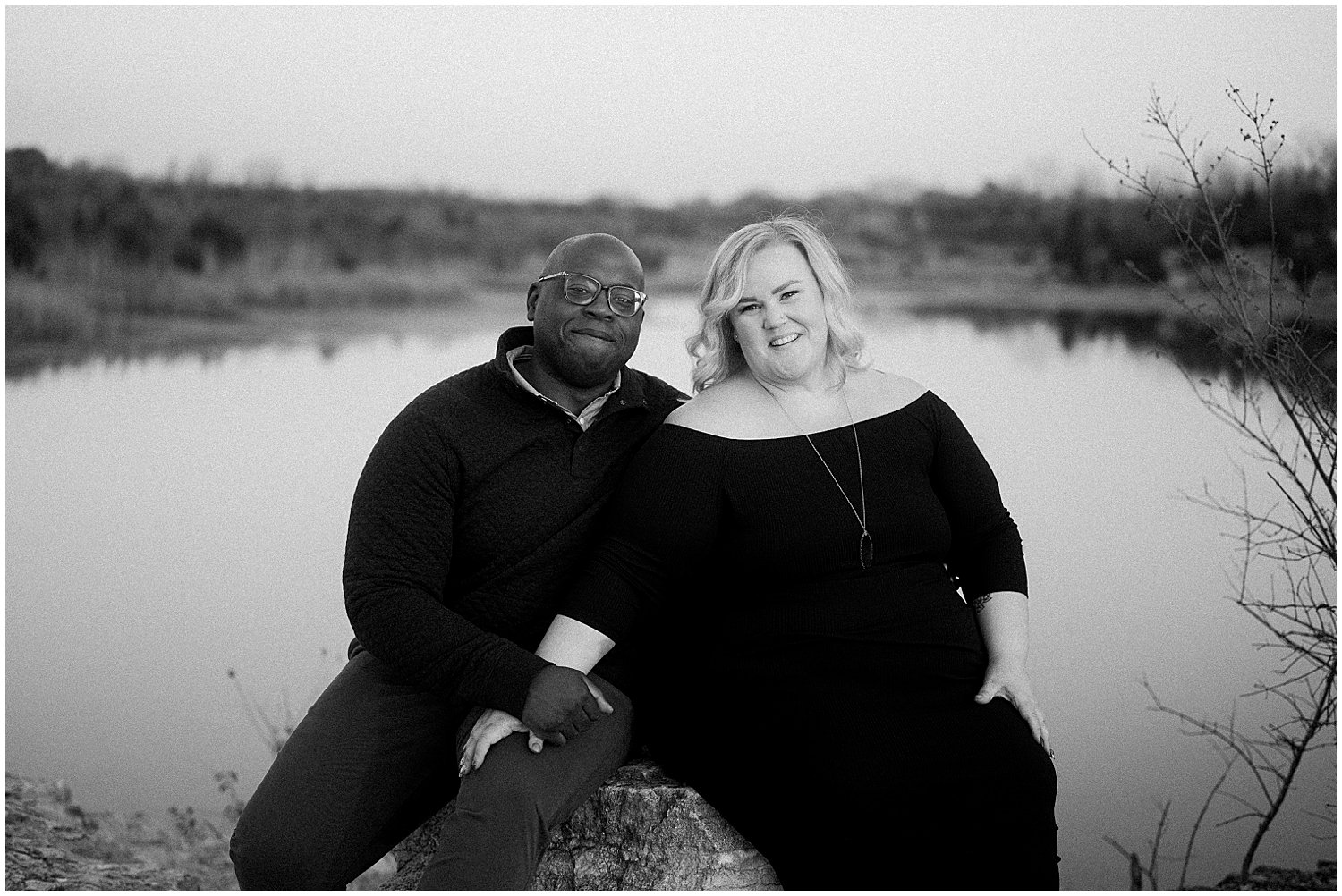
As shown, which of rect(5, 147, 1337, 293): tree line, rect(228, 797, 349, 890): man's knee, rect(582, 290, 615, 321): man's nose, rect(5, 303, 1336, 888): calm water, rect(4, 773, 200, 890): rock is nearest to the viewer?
rect(228, 797, 349, 890): man's knee

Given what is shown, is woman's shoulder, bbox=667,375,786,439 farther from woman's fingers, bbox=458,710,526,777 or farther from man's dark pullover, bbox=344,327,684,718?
woman's fingers, bbox=458,710,526,777

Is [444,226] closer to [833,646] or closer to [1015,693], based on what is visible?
[833,646]

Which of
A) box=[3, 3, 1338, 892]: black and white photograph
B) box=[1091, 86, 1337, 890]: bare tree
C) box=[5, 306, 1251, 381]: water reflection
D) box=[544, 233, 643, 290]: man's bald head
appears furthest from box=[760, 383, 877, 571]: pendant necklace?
box=[5, 306, 1251, 381]: water reflection

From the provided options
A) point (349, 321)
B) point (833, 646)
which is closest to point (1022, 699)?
point (833, 646)

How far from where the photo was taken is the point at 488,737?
7.32ft

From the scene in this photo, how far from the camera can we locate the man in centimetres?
229

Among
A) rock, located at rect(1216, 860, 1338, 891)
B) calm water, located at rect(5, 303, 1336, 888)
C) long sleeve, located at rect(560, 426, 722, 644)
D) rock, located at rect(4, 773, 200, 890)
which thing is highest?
long sleeve, located at rect(560, 426, 722, 644)

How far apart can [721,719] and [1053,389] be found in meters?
3.08

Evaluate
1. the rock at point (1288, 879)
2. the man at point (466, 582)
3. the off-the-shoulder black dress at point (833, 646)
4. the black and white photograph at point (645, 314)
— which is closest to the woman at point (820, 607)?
the off-the-shoulder black dress at point (833, 646)

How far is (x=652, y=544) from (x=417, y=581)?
439mm

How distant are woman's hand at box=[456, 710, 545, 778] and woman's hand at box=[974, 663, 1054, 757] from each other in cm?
82

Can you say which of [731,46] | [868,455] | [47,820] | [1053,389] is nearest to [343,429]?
[47,820]

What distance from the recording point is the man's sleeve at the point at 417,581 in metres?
2.26

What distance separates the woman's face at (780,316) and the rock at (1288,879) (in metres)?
2.57
